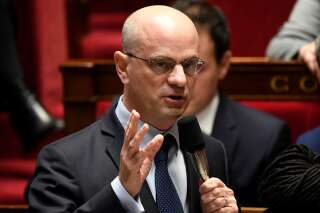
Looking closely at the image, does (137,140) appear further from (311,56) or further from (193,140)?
(311,56)

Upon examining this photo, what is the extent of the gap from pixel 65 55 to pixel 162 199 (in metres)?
1.00

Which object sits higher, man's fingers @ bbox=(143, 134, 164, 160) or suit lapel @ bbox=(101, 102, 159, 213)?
man's fingers @ bbox=(143, 134, 164, 160)

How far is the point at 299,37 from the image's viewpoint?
1175 millimetres

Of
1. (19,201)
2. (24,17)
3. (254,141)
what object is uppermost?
(24,17)

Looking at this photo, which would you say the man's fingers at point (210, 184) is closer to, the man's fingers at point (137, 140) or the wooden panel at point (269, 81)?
the man's fingers at point (137, 140)

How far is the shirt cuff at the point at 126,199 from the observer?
24.5 inches

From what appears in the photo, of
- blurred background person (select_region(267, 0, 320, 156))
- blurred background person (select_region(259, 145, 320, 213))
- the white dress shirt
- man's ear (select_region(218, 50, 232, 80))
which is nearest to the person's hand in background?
blurred background person (select_region(267, 0, 320, 156))

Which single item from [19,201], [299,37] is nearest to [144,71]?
[299,37]

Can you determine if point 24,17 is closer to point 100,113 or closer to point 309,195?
point 100,113

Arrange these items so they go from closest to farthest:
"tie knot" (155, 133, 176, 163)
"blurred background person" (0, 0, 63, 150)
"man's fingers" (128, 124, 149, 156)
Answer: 1. "man's fingers" (128, 124, 149, 156)
2. "tie knot" (155, 133, 176, 163)
3. "blurred background person" (0, 0, 63, 150)

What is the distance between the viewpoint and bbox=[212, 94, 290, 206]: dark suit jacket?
1.06 m

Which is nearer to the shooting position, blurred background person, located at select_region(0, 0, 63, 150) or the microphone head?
the microphone head

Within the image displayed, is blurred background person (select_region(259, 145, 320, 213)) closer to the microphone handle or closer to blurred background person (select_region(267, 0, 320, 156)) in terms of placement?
the microphone handle

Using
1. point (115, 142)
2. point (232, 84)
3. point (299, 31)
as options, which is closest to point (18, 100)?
point (232, 84)
